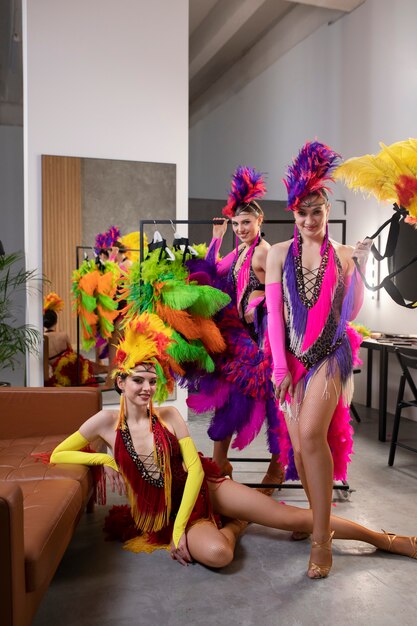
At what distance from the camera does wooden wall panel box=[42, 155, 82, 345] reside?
4.77 metres

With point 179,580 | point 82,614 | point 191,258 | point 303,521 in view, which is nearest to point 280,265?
point 191,258

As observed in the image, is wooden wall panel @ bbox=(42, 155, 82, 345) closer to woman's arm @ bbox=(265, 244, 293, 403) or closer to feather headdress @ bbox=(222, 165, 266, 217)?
feather headdress @ bbox=(222, 165, 266, 217)

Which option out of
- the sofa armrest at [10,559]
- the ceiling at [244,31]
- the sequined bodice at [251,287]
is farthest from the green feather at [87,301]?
the ceiling at [244,31]

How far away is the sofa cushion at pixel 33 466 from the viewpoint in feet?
8.30

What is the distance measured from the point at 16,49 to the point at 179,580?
6.64 m

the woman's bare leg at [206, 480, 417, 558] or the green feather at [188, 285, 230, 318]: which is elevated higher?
the green feather at [188, 285, 230, 318]

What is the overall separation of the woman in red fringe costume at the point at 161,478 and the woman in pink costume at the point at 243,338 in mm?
619

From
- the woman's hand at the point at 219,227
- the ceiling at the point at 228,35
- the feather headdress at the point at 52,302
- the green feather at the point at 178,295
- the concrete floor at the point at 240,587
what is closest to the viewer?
the concrete floor at the point at 240,587

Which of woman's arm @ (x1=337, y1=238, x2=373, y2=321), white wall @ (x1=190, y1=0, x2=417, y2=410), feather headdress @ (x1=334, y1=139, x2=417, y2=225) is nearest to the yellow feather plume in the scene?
woman's arm @ (x1=337, y1=238, x2=373, y2=321)

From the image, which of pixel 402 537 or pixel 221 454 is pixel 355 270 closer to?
pixel 402 537

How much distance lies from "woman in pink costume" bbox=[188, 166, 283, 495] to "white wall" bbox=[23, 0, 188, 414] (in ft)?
6.44

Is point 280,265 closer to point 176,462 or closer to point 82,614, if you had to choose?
point 176,462

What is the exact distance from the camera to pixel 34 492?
91.7 inches

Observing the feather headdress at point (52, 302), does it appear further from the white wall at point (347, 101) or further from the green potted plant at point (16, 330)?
the white wall at point (347, 101)
